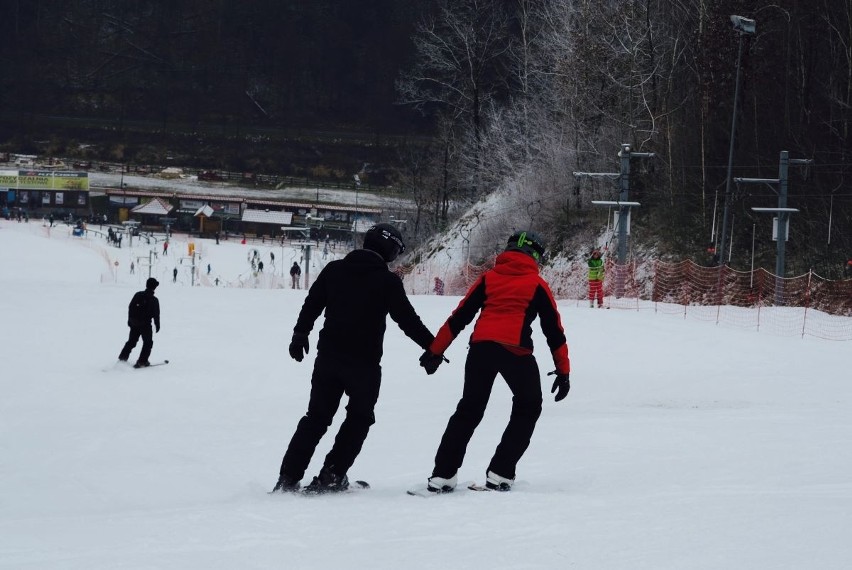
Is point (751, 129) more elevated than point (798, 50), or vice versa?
point (798, 50)

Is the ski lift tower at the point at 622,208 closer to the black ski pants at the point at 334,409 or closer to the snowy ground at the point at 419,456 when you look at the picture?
the snowy ground at the point at 419,456

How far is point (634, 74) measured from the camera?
1457 inches

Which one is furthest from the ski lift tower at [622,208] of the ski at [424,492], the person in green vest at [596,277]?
the ski at [424,492]

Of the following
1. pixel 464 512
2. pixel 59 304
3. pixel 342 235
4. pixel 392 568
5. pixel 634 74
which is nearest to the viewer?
pixel 392 568

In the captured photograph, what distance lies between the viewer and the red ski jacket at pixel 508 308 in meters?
6.30

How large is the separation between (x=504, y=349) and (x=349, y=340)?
0.89 metres

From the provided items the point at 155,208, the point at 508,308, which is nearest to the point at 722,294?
the point at 508,308

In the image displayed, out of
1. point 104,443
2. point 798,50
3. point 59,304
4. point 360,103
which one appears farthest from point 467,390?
point 360,103

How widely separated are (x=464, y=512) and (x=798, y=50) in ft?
105

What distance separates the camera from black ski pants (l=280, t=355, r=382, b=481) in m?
6.38

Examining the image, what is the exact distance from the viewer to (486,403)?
648cm

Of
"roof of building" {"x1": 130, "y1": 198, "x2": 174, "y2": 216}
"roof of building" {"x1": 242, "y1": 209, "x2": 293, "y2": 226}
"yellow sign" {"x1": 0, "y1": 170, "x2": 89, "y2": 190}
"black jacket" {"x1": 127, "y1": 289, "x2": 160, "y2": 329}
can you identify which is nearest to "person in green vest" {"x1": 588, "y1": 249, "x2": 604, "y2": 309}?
"black jacket" {"x1": 127, "y1": 289, "x2": 160, "y2": 329}

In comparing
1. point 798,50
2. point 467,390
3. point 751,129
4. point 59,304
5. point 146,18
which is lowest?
point 59,304

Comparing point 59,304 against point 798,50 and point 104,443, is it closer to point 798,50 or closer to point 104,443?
point 104,443
